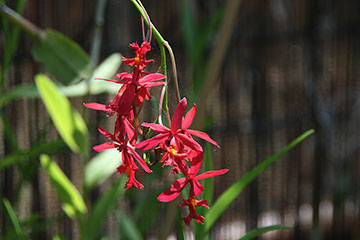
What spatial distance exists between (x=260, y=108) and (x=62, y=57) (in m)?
Result: 0.98

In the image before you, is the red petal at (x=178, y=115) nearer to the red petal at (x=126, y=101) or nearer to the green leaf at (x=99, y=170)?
the red petal at (x=126, y=101)

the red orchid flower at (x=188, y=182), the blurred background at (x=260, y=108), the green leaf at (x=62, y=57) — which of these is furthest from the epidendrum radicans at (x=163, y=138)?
the blurred background at (x=260, y=108)

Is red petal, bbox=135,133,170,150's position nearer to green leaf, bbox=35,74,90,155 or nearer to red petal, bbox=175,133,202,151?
red petal, bbox=175,133,202,151

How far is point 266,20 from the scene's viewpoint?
143cm

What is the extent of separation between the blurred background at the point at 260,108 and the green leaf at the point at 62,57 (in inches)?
17.3

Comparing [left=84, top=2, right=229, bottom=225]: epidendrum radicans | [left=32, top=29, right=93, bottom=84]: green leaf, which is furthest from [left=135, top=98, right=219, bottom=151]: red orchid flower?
[left=32, top=29, right=93, bottom=84]: green leaf

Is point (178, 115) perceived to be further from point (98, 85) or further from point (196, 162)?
point (98, 85)

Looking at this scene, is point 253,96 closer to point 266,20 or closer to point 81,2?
point 266,20

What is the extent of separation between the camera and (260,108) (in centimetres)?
147

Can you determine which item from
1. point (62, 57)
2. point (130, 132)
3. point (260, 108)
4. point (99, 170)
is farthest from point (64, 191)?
point (260, 108)

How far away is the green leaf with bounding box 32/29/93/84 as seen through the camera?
570mm

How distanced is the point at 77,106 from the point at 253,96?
0.63 metres

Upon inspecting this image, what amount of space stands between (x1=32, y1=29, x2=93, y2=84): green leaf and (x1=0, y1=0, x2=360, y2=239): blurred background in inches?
17.3

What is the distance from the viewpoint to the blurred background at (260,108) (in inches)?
42.5
